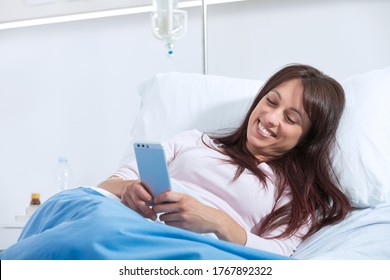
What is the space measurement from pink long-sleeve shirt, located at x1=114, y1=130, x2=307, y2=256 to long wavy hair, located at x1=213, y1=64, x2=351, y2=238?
18 millimetres

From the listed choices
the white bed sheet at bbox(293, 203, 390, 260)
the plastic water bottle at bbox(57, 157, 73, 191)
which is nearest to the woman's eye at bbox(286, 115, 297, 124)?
the white bed sheet at bbox(293, 203, 390, 260)

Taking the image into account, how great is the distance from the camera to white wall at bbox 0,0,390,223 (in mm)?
2219

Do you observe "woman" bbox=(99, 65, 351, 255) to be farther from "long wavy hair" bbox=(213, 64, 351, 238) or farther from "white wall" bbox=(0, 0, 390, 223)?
"white wall" bbox=(0, 0, 390, 223)

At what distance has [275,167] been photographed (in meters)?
1.47

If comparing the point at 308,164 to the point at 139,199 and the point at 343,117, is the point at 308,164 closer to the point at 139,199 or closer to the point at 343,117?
the point at 343,117

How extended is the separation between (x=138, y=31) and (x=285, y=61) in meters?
0.70

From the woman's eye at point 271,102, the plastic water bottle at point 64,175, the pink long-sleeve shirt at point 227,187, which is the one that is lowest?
the plastic water bottle at point 64,175

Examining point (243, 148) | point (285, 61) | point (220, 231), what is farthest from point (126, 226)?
point (285, 61)

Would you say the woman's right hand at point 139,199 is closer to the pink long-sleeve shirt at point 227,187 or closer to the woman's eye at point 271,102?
the pink long-sleeve shirt at point 227,187

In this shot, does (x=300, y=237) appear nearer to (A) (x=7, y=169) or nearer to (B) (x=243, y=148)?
(B) (x=243, y=148)

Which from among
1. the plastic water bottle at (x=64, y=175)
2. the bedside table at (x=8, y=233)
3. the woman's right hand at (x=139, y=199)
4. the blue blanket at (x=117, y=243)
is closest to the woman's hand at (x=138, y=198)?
the woman's right hand at (x=139, y=199)

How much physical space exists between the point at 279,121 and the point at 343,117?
0.19 m

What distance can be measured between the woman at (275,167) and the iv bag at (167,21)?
0.67 m

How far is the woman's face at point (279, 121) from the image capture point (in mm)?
1461
